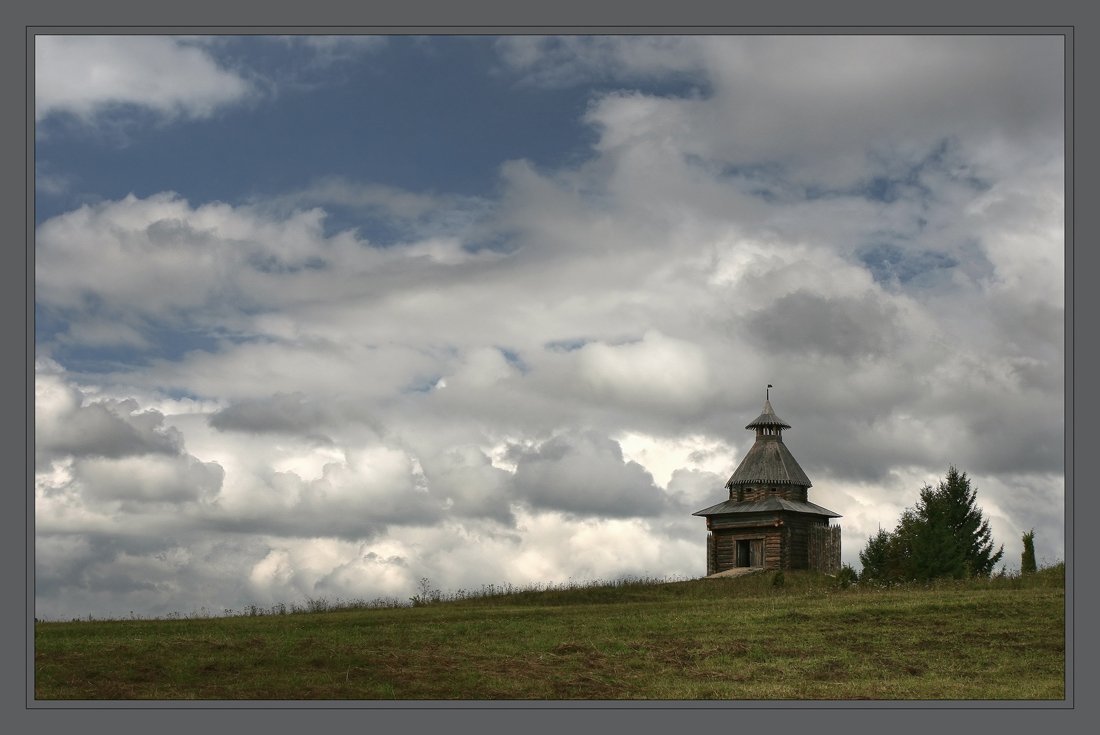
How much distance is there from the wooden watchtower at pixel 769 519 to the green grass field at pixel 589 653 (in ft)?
79.6

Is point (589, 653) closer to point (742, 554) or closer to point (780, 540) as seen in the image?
point (780, 540)

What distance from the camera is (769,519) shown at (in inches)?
2391

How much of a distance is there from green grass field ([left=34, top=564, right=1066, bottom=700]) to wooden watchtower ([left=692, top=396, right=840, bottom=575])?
24275mm

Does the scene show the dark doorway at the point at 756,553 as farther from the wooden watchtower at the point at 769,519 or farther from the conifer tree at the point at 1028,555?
the conifer tree at the point at 1028,555

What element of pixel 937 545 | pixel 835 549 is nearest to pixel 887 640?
pixel 937 545

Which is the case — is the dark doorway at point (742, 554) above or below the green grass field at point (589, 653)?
above

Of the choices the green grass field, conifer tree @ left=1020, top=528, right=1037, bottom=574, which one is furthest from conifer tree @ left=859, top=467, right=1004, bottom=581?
the green grass field

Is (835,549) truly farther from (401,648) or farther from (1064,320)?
(1064,320)

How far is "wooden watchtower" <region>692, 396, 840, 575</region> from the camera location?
60500mm

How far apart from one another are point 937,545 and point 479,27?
121ft

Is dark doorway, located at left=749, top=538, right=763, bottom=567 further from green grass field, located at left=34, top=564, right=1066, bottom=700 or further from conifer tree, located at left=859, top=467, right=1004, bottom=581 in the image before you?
green grass field, located at left=34, top=564, right=1066, bottom=700

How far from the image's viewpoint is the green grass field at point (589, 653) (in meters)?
23.9

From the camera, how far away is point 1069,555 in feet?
65.1

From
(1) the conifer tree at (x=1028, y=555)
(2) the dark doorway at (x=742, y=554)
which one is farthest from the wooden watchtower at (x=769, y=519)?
(1) the conifer tree at (x=1028, y=555)
